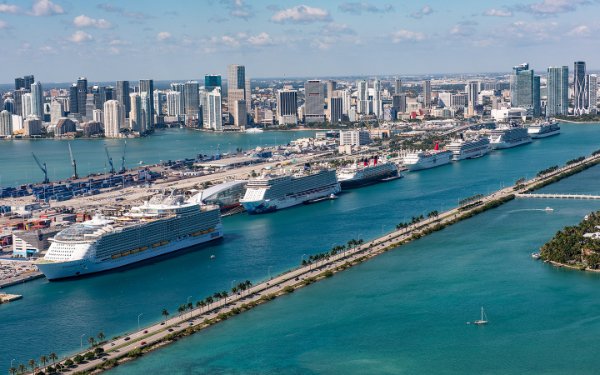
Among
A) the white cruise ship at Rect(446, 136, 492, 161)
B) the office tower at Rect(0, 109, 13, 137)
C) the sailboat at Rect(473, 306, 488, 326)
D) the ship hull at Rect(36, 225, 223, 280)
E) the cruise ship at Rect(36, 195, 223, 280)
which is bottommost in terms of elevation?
the sailboat at Rect(473, 306, 488, 326)

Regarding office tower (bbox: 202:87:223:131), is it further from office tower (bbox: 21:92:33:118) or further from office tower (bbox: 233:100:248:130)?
office tower (bbox: 21:92:33:118)

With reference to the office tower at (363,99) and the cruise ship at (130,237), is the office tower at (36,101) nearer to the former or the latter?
the office tower at (363,99)

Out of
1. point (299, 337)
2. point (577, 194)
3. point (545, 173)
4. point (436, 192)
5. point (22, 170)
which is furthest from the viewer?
point (22, 170)

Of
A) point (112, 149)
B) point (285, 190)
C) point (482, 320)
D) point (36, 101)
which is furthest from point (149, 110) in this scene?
point (482, 320)

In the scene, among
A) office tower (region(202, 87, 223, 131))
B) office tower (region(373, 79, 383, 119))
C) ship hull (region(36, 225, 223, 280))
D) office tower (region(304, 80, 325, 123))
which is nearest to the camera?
ship hull (region(36, 225, 223, 280))

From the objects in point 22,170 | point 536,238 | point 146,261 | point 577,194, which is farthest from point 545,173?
point 22,170

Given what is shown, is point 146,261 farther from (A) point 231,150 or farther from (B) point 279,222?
(A) point 231,150

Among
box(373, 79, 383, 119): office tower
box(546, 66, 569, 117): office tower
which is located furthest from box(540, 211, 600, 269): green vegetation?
box(373, 79, 383, 119): office tower
